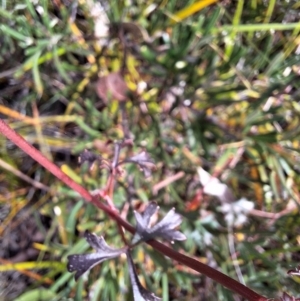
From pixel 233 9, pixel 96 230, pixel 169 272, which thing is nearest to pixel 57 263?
pixel 96 230

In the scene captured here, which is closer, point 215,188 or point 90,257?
→ point 90,257

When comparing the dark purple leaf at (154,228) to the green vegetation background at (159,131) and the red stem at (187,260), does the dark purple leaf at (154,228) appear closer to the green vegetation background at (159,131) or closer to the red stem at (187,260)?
the red stem at (187,260)

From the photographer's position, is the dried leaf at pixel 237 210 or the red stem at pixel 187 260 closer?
the red stem at pixel 187 260

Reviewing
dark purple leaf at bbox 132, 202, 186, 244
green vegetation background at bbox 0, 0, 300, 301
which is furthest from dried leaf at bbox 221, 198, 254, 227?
dark purple leaf at bbox 132, 202, 186, 244

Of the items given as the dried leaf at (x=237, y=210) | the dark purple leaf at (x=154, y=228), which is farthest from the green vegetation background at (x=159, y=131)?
the dark purple leaf at (x=154, y=228)

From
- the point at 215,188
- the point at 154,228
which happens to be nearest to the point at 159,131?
the point at 215,188

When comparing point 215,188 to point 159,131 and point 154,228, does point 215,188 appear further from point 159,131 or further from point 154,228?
point 154,228

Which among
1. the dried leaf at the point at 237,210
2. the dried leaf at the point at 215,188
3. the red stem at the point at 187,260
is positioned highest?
the dried leaf at the point at 215,188

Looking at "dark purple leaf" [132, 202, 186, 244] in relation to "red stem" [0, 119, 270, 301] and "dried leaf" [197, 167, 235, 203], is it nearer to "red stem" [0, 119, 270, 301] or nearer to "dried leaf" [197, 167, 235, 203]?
"red stem" [0, 119, 270, 301]

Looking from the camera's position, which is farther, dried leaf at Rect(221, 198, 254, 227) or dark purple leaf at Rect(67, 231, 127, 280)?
dried leaf at Rect(221, 198, 254, 227)
